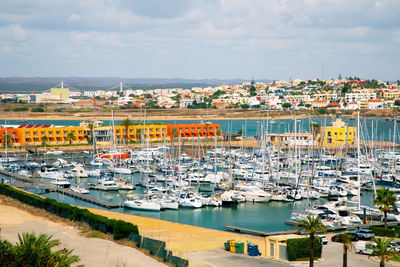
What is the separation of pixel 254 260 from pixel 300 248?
74.6 inches

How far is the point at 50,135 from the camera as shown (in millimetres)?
72375

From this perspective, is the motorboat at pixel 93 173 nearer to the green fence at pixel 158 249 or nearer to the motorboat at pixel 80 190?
the motorboat at pixel 80 190

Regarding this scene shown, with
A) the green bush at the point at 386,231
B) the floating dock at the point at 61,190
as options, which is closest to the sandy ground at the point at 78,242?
the floating dock at the point at 61,190

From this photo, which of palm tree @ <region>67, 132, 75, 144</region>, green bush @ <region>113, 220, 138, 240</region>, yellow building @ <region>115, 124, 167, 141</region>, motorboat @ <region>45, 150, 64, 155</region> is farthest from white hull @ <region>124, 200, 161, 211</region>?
palm tree @ <region>67, 132, 75, 144</region>

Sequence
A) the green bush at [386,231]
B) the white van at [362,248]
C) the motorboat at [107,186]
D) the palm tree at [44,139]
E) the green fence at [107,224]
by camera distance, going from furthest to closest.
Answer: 1. the palm tree at [44,139]
2. the motorboat at [107,186]
3. the green bush at [386,231]
4. the white van at [362,248]
5. the green fence at [107,224]

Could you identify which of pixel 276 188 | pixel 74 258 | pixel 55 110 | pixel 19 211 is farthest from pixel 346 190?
pixel 55 110

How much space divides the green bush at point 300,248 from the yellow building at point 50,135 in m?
53.1

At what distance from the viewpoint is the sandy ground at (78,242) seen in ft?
68.9

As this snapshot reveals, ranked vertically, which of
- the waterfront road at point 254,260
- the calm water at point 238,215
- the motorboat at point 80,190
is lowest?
the calm water at point 238,215

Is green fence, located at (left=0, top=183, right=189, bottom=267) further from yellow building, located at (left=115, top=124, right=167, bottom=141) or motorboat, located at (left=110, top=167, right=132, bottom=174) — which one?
yellow building, located at (left=115, top=124, right=167, bottom=141)

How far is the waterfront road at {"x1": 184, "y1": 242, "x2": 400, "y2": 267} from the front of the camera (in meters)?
21.3

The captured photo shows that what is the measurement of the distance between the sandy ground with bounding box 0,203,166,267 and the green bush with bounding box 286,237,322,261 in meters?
5.07

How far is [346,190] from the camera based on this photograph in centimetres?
4109

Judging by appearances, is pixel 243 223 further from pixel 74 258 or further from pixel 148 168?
pixel 74 258
